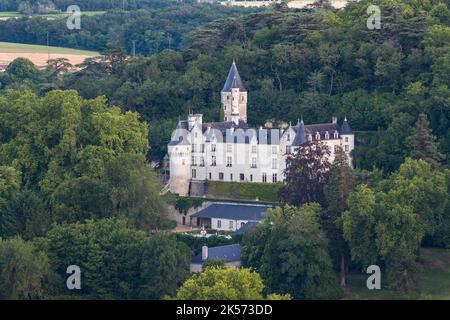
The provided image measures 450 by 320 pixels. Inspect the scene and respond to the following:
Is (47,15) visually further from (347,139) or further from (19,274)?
(19,274)

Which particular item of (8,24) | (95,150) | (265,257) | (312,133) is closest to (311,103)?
(312,133)

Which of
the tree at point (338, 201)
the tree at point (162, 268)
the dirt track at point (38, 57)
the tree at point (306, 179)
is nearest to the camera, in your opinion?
the tree at point (162, 268)

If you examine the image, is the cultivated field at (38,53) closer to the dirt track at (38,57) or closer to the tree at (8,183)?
the dirt track at (38,57)

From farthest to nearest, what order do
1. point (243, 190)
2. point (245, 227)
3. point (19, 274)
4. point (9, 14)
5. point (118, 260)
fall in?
point (9, 14)
point (243, 190)
point (245, 227)
point (118, 260)
point (19, 274)

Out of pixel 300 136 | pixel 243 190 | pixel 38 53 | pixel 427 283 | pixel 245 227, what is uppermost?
pixel 38 53

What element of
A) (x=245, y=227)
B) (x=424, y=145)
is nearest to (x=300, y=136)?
(x=245, y=227)

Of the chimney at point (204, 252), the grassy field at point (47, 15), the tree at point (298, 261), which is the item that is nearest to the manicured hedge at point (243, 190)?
the chimney at point (204, 252)
